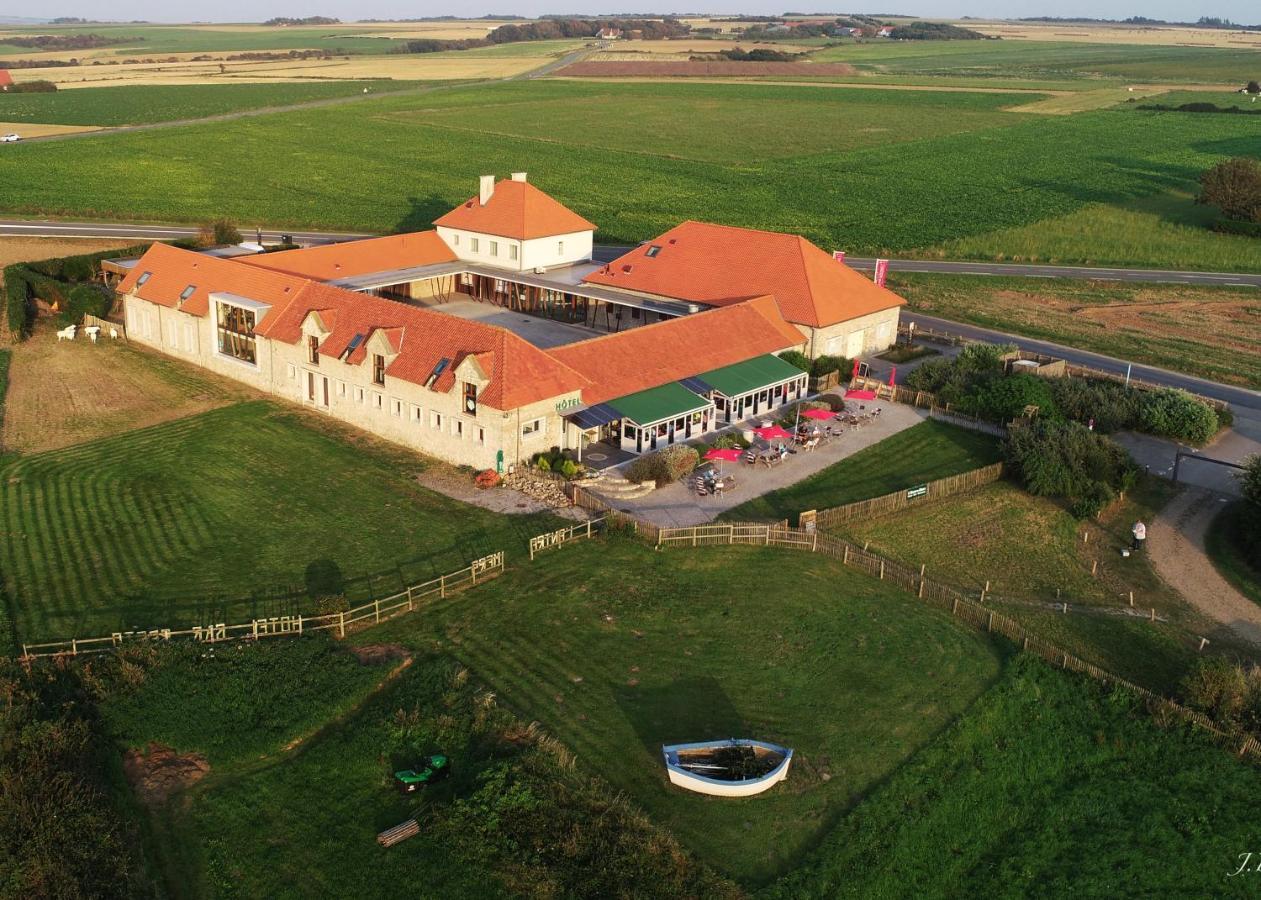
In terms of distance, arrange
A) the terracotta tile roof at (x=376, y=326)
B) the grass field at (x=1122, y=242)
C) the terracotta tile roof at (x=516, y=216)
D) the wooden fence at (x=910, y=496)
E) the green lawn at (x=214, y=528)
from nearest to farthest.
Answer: the green lawn at (x=214, y=528), the wooden fence at (x=910, y=496), the terracotta tile roof at (x=376, y=326), the terracotta tile roof at (x=516, y=216), the grass field at (x=1122, y=242)

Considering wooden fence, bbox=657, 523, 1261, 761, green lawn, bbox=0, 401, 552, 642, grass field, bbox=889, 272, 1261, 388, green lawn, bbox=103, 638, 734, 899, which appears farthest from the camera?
grass field, bbox=889, 272, 1261, 388

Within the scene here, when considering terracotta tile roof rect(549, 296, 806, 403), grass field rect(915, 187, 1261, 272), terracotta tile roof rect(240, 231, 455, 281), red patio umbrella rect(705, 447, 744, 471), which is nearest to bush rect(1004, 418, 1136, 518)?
red patio umbrella rect(705, 447, 744, 471)

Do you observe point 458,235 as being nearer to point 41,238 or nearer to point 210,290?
point 210,290

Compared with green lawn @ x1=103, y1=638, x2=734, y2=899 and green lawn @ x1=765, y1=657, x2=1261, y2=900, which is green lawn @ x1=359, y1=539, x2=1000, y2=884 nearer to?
green lawn @ x1=765, y1=657, x2=1261, y2=900

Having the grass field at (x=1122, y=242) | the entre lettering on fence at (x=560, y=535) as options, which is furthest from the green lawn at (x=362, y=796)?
the grass field at (x=1122, y=242)

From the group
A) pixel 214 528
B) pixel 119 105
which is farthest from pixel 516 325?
pixel 119 105

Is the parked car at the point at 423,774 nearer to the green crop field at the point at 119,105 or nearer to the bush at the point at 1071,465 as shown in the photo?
the bush at the point at 1071,465
